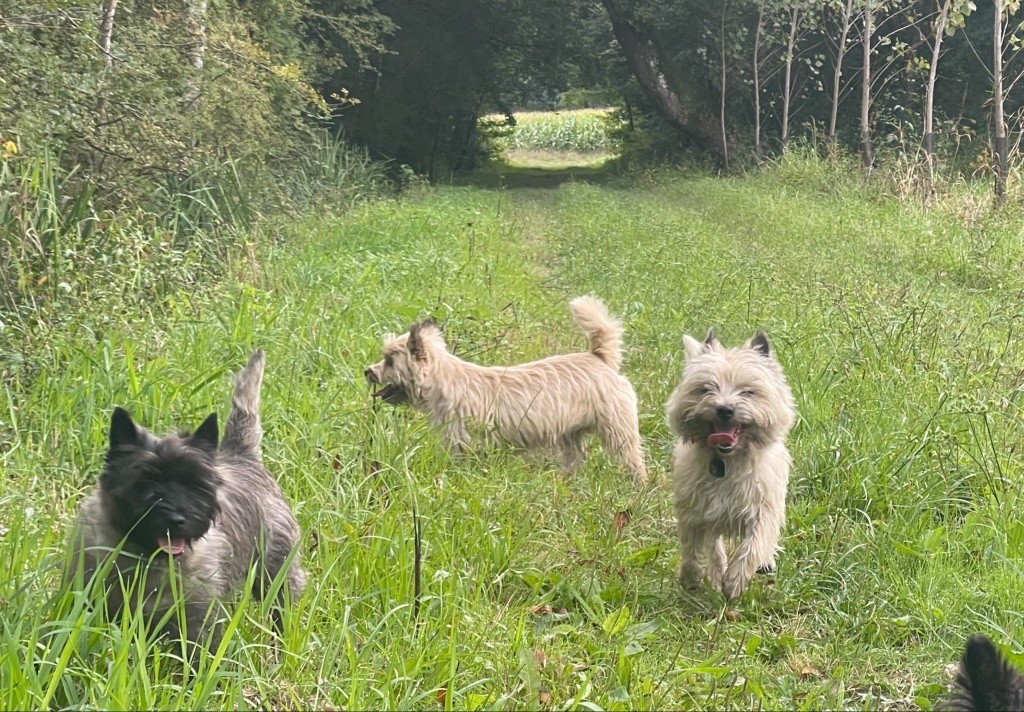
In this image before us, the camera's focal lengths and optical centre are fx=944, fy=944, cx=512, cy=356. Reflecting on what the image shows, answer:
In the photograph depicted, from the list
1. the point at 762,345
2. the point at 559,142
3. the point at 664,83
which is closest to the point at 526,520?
the point at 762,345

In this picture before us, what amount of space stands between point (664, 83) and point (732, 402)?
98.8 feet

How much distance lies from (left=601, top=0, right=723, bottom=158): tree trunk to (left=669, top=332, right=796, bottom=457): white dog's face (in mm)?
29421

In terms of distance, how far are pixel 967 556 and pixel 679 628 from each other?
4.47 feet

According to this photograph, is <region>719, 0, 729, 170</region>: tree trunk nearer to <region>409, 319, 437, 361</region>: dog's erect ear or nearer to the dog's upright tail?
the dog's upright tail

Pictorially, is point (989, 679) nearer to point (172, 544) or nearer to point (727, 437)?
point (727, 437)

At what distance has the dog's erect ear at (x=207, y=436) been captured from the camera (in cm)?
325

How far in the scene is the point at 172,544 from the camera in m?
2.95

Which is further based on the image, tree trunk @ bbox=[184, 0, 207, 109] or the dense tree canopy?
the dense tree canopy

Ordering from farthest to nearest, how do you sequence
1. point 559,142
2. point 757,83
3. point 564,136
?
point 564,136, point 559,142, point 757,83

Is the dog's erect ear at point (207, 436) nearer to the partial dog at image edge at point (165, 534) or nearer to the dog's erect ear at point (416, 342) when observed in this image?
the partial dog at image edge at point (165, 534)

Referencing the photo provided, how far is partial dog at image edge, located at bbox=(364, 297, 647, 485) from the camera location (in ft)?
18.8

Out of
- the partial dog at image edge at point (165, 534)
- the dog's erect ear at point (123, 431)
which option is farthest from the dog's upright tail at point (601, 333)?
the dog's erect ear at point (123, 431)

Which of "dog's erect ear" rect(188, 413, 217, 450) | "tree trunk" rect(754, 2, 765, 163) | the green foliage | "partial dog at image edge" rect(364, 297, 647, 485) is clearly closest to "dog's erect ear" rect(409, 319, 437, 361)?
"partial dog at image edge" rect(364, 297, 647, 485)

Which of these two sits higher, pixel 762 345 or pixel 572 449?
pixel 762 345
